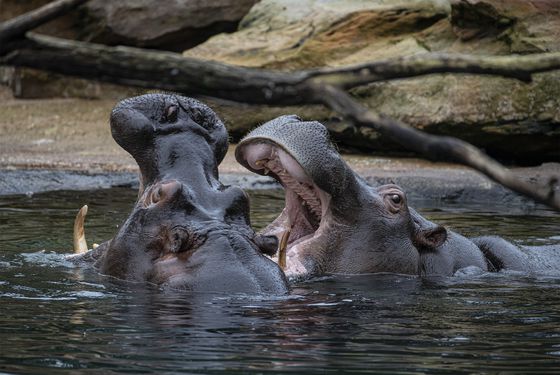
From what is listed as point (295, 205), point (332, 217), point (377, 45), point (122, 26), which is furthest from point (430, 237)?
point (122, 26)

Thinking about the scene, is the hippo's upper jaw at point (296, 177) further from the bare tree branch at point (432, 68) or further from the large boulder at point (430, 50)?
the large boulder at point (430, 50)

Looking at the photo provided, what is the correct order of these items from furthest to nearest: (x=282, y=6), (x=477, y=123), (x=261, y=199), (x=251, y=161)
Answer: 1. (x=282, y=6)
2. (x=477, y=123)
3. (x=261, y=199)
4. (x=251, y=161)

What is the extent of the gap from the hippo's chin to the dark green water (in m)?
0.21

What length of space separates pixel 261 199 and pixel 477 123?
3115 mm

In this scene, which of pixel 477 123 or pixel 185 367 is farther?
pixel 477 123

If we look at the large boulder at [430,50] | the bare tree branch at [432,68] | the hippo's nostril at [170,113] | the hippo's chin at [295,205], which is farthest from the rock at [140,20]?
the bare tree branch at [432,68]

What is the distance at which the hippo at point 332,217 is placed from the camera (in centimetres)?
580

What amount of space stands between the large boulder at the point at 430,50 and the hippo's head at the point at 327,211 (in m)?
6.02

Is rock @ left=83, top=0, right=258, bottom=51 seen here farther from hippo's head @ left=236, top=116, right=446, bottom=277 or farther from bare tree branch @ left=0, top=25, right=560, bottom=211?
bare tree branch @ left=0, top=25, right=560, bottom=211

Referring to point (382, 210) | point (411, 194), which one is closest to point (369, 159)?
point (411, 194)

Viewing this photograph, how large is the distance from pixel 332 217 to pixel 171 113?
1081 mm

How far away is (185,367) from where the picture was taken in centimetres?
377

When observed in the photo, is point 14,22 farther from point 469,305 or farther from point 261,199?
Answer: point 261,199

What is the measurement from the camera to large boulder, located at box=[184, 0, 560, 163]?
39.4ft
